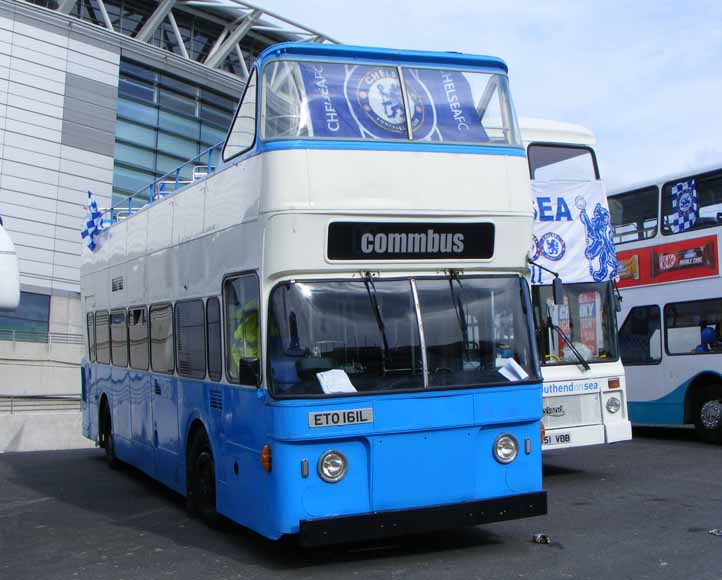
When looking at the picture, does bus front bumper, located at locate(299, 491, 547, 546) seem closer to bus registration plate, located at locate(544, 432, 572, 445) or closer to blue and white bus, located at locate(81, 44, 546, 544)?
blue and white bus, located at locate(81, 44, 546, 544)

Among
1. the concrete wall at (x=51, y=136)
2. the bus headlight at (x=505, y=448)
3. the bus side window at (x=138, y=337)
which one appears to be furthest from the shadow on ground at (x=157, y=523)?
the concrete wall at (x=51, y=136)

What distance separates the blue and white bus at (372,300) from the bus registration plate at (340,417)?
1cm

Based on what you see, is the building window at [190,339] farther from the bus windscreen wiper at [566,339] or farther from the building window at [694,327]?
the building window at [694,327]

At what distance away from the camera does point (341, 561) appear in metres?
7.50

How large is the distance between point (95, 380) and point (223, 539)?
650cm

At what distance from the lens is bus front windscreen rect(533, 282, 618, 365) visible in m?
11.8

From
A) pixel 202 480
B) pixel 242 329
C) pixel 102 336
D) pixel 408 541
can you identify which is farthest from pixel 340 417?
pixel 102 336

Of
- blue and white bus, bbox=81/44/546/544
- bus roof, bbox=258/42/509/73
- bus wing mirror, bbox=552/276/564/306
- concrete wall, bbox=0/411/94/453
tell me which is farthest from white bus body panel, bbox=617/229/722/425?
concrete wall, bbox=0/411/94/453

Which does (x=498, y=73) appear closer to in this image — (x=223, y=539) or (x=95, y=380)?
(x=223, y=539)

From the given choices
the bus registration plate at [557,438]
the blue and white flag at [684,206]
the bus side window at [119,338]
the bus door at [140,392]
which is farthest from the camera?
the blue and white flag at [684,206]

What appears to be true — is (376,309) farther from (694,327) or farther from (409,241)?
(694,327)

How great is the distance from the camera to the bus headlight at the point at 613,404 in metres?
11.8

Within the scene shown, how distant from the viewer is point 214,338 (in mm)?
8531

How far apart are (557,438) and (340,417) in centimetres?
517
